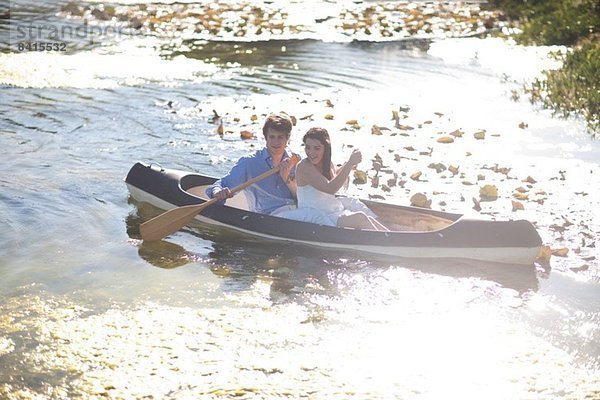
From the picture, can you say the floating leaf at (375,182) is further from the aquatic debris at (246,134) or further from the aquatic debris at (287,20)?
the aquatic debris at (287,20)

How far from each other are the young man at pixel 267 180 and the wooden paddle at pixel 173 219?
0.11 metres

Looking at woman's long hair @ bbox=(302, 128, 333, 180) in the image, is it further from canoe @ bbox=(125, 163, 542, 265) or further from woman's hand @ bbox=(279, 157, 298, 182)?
canoe @ bbox=(125, 163, 542, 265)

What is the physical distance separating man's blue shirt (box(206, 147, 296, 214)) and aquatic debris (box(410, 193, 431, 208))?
1297 millimetres

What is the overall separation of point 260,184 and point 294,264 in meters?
1.18

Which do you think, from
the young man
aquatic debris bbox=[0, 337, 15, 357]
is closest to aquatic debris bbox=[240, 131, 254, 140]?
the young man

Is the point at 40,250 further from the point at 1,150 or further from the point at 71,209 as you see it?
the point at 1,150

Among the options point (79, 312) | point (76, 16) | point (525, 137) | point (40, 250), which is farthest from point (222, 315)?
point (76, 16)

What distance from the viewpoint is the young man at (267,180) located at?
914cm

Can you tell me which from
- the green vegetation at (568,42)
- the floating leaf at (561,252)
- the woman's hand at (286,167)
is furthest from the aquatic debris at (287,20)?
the floating leaf at (561,252)

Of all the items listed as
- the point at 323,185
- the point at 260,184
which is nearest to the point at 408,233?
the point at 323,185

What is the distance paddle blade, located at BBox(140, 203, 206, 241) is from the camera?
30.3ft

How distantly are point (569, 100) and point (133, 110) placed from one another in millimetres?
6755

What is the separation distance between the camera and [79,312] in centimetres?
751

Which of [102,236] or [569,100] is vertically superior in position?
[569,100]
